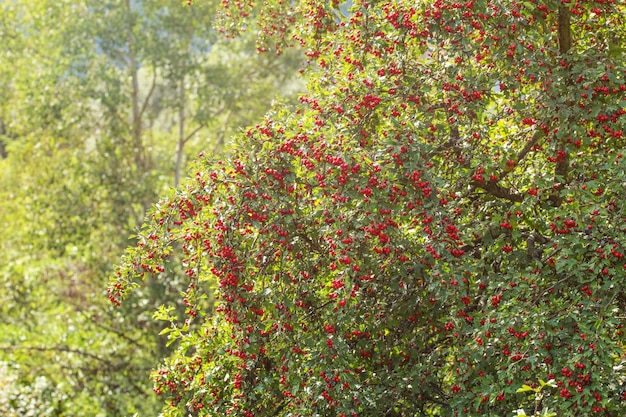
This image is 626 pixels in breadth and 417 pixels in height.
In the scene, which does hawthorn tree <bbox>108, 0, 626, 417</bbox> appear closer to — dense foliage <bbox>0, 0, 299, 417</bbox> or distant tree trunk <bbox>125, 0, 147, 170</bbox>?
dense foliage <bbox>0, 0, 299, 417</bbox>

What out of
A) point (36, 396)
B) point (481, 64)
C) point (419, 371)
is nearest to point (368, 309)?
point (419, 371)

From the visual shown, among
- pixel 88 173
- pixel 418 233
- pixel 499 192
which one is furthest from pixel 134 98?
pixel 418 233

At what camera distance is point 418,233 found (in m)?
6.80

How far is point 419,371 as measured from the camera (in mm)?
6613

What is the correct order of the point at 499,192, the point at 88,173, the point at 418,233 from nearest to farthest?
the point at 418,233 → the point at 499,192 → the point at 88,173

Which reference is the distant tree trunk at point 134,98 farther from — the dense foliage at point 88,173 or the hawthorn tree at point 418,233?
the hawthorn tree at point 418,233

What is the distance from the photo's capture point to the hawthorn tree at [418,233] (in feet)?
19.0

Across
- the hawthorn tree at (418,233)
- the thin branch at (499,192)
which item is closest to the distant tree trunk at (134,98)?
the hawthorn tree at (418,233)

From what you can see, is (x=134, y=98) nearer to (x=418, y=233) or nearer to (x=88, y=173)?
(x=88, y=173)

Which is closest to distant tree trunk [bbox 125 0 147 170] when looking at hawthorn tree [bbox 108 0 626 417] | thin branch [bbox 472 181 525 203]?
hawthorn tree [bbox 108 0 626 417]

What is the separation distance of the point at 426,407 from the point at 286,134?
8.70 feet

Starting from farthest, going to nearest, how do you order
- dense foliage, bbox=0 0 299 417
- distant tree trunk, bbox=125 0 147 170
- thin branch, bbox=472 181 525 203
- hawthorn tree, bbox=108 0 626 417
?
distant tree trunk, bbox=125 0 147 170, dense foliage, bbox=0 0 299 417, thin branch, bbox=472 181 525 203, hawthorn tree, bbox=108 0 626 417

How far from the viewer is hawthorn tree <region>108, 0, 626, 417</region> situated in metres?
5.80

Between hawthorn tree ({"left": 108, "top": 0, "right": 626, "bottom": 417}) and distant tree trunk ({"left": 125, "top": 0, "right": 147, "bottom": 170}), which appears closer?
hawthorn tree ({"left": 108, "top": 0, "right": 626, "bottom": 417})
